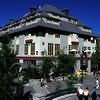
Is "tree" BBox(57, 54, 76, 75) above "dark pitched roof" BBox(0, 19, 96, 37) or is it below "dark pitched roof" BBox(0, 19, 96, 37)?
below

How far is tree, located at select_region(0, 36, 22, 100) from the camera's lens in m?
22.6

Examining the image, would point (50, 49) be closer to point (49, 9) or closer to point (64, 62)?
point (64, 62)

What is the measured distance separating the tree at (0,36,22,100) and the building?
2171 cm

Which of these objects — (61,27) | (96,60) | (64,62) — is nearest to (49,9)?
(61,27)

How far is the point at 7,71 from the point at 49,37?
92.6 feet

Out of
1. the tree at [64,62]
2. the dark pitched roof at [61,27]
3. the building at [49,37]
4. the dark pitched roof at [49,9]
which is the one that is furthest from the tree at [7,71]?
the dark pitched roof at [49,9]

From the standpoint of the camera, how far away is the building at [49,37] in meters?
50.5

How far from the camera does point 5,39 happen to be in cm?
2403

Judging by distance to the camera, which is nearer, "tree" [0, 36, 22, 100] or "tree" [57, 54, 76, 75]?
"tree" [0, 36, 22, 100]

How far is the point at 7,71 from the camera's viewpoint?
2348 cm

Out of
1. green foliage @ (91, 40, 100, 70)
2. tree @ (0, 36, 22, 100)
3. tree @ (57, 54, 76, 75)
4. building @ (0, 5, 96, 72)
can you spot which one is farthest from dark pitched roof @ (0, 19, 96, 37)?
tree @ (0, 36, 22, 100)

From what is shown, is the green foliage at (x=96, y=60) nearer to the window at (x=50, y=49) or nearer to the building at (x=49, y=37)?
the building at (x=49, y=37)

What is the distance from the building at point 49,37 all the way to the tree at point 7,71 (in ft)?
71.2

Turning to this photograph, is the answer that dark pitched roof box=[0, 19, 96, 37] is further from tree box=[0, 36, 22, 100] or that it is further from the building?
tree box=[0, 36, 22, 100]
